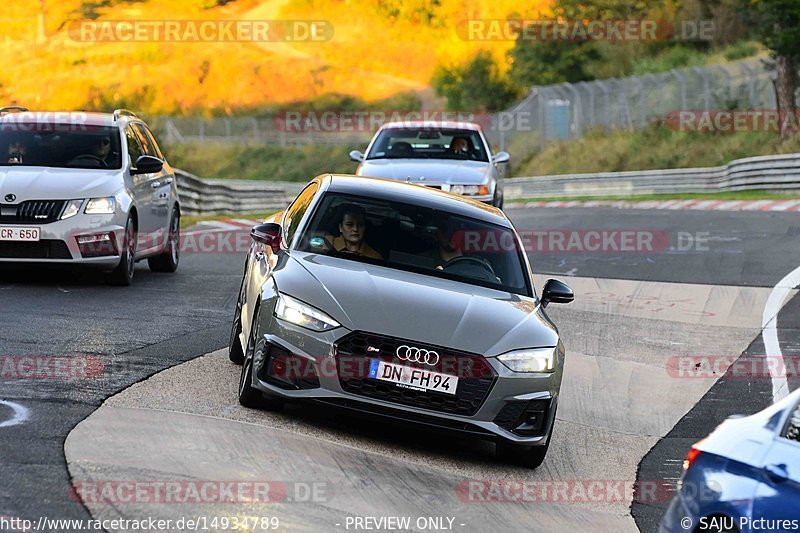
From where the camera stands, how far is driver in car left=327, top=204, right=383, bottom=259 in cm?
956

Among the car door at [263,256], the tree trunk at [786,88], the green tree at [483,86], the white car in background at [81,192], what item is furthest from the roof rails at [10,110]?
the green tree at [483,86]

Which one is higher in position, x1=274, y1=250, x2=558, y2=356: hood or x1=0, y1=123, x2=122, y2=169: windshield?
x1=274, y1=250, x2=558, y2=356: hood

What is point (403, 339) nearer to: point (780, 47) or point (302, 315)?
point (302, 315)

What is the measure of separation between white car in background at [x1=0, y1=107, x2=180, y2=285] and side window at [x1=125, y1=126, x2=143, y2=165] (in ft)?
0.06

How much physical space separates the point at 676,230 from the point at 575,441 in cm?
1443

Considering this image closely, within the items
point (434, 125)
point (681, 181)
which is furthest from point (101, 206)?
point (681, 181)

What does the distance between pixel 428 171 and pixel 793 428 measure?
14171 mm

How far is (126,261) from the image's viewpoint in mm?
→ 14594

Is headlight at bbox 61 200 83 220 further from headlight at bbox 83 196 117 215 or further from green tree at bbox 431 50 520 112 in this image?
green tree at bbox 431 50 520 112

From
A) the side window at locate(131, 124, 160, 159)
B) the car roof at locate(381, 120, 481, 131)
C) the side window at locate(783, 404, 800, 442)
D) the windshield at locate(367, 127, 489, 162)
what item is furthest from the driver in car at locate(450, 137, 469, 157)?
the side window at locate(783, 404, 800, 442)

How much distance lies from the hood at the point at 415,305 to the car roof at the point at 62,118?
674 centimetres

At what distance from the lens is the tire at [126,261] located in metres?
14.5

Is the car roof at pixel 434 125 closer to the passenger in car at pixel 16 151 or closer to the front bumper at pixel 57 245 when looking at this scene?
the passenger in car at pixel 16 151

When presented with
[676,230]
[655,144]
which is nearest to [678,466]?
→ [676,230]
